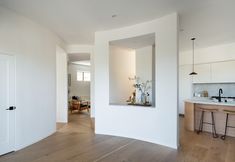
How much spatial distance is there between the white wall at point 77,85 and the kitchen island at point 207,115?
7.23 meters

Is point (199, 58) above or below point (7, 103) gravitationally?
above

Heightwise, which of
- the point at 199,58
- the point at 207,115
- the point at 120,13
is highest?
the point at 120,13

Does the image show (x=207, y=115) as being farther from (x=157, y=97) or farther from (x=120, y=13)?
(x=120, y=13)

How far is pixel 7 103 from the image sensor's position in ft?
11.5

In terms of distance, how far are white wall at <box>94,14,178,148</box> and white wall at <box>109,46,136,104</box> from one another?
2.23ft

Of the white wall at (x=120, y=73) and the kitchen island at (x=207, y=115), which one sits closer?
the kitchen island at (x=207, y=115)

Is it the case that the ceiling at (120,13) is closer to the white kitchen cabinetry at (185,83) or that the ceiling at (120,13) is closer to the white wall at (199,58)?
the white wall at (199,58)

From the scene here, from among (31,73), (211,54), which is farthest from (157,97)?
(211,54)

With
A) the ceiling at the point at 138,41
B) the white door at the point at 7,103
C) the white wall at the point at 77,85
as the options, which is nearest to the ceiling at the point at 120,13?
the ceiling at the point at 138,41

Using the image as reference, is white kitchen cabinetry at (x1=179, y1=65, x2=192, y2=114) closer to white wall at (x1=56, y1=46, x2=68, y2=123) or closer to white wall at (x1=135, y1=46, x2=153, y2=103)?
white wall at (x1=135, y1=46, x2=153, y2=103)

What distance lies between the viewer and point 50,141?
4258mm

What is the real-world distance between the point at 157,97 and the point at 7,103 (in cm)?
333

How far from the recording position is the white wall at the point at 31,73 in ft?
11.8

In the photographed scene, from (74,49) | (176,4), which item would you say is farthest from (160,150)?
(74,49)
